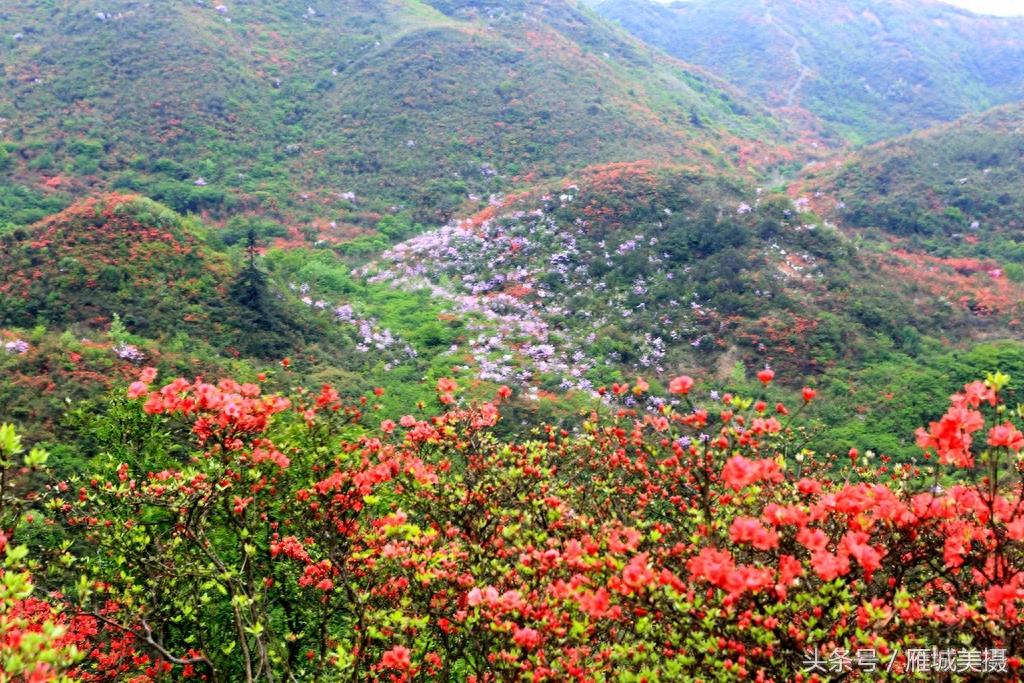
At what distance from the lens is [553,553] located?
3518 millimetres

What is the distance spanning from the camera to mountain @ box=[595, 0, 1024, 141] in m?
55.6

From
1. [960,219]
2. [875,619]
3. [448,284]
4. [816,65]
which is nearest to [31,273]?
[448,284]

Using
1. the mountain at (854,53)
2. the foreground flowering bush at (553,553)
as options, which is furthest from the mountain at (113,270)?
the mountain at (854,53)

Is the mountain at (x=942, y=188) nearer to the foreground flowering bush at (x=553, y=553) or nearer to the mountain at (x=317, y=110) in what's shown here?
the mountain at (x=317, y=110)

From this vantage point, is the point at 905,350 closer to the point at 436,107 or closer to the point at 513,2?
the point at 436,107

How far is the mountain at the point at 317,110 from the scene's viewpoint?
88.9ft

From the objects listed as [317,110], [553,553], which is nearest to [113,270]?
[553,553]

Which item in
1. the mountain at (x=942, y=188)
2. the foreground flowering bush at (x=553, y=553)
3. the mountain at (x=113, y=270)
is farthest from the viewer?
the mountain at (x=942, y=188)

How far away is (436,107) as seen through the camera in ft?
119

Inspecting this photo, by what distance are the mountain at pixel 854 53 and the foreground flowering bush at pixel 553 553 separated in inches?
2174

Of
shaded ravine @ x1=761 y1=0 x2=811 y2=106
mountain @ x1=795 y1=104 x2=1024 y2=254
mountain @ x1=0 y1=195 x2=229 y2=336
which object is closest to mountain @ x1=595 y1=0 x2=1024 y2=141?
shaded ravine @ x1=761 y1=0 x2=811 y2=106

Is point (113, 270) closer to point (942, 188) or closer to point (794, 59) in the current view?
point (942, 188)

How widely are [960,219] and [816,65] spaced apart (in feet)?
147

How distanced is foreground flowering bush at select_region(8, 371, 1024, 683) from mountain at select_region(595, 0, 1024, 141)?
5523 cm
